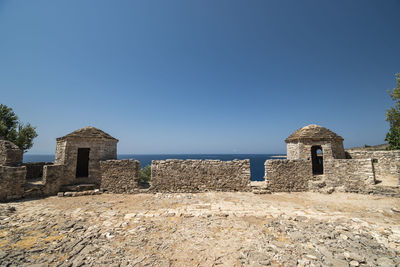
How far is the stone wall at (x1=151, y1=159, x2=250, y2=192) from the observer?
10094 mm

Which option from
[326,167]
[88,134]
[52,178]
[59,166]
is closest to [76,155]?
[59,166]

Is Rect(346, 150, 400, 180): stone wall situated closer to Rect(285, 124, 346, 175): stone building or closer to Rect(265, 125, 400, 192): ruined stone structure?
Rect(265, 125, 400, 192): ruined stone structure

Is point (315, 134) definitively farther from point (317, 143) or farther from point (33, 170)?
point (33, 170)

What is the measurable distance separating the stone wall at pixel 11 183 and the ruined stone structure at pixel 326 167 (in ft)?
48.4

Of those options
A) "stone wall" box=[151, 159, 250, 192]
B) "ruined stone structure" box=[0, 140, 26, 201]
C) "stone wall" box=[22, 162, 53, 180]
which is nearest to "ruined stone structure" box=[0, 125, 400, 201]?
"stone wall" box=[151, 159, 250, 192]

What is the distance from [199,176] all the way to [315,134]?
9.58 meters

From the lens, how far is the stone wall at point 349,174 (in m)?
9.16

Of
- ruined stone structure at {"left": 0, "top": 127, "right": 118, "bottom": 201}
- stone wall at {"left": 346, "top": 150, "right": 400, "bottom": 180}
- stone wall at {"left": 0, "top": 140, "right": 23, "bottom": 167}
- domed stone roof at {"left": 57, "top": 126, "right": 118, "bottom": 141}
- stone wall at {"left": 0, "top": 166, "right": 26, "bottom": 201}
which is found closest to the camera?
stone wall at {"left": 0, "top": 166, "right": 26, "bottom": 201}

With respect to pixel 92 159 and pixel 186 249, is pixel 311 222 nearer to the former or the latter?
pixel 186 249

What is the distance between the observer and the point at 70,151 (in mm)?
10492

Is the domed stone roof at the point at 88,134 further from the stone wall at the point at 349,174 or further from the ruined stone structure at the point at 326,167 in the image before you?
the stone wall at the point at 349,174

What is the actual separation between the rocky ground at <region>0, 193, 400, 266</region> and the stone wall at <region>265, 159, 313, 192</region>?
8.06 ft

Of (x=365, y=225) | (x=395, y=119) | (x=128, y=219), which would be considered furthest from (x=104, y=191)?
(x=395, y=119)

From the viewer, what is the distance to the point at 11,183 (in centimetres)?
837
